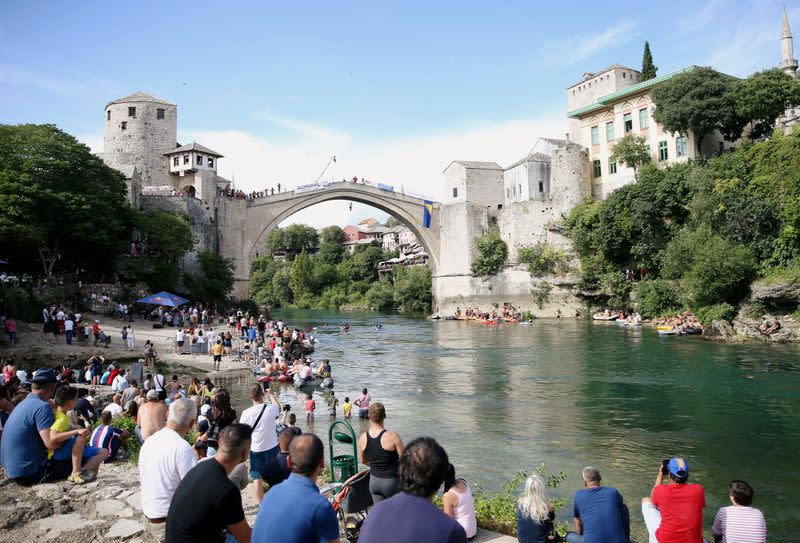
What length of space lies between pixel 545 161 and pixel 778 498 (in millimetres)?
42171

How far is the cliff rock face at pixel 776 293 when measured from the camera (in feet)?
80.6

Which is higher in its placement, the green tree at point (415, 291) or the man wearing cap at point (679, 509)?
the green tree at point (415, 291)

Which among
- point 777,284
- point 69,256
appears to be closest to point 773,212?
point 777,284

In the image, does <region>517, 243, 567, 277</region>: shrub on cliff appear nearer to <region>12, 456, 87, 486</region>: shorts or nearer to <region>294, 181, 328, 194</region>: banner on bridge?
<region>294, 181, 328, 194</region>: banner on bridge

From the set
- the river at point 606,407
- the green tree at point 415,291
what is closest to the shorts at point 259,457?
the river at point 606,407

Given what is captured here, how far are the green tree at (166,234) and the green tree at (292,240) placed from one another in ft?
198

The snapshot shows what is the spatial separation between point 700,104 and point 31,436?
34848 mm

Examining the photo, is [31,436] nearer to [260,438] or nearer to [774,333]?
[260,438]

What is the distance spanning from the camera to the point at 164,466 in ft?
13.6

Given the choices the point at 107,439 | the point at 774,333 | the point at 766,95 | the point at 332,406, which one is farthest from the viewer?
the point at 766,95

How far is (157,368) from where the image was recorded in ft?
57.7

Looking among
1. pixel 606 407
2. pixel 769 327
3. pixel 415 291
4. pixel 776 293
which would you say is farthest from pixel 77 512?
pixel 415 291

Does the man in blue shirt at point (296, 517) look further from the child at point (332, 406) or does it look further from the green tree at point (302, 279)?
the green tree at point (302, 279)

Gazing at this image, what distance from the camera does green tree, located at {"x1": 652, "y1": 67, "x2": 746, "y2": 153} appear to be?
32188 mm
